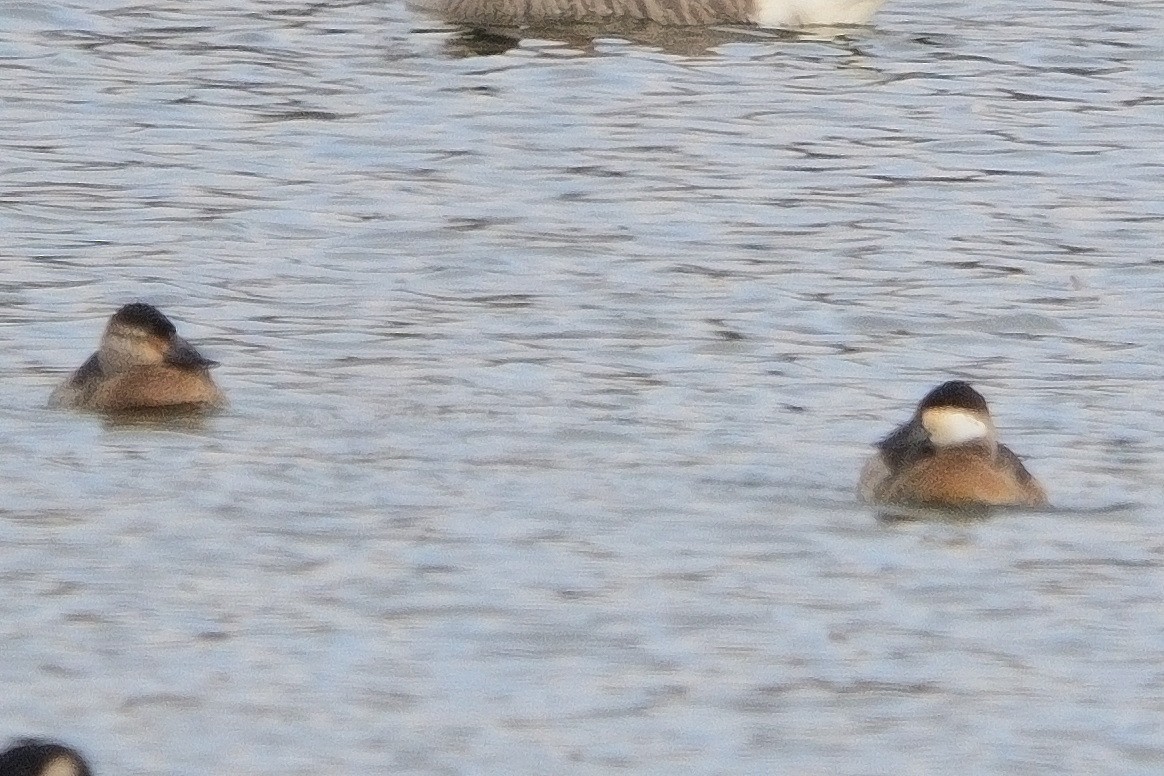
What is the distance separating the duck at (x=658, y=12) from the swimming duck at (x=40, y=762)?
15.9m

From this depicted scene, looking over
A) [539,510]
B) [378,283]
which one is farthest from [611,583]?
A: [378,283]

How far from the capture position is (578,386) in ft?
44.5

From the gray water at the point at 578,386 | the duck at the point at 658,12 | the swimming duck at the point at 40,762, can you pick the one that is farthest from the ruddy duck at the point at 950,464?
the duck at the point at 658,12

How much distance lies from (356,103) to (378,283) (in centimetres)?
429

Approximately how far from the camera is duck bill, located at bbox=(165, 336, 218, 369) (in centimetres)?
1321

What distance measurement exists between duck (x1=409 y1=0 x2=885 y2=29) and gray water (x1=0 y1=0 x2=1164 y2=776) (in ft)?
1.16

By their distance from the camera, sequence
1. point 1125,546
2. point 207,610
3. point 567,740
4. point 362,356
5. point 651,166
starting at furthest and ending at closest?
1. point 651,166
2. point 362,356
3. point 1125,546
4. point 207,610
5. point 567,740

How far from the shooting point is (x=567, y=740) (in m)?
9.08

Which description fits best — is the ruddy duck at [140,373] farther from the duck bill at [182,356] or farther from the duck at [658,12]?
the duck at [658,12]

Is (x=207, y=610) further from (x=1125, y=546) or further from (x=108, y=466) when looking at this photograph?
(x=1125, y=546)

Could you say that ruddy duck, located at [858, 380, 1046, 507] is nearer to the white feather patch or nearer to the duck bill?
the white feather patch

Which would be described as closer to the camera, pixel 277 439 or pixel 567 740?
pixel 567 740

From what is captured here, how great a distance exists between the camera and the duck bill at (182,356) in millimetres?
13211

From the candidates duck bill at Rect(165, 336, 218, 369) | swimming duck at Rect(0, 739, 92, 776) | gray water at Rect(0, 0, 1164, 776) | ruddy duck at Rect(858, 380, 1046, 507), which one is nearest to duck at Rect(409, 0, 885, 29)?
gray water at Rect(0, 0, 1164, 776)
